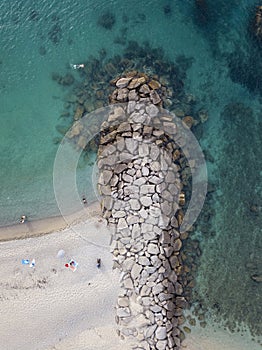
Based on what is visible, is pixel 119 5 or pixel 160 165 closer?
pixel 160 165

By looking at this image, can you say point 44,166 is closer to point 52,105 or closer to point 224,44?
point 52,105

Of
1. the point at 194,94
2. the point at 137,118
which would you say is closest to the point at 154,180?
the point at 137,118

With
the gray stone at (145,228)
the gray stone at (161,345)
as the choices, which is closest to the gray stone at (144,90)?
the gray stone at (145,228)

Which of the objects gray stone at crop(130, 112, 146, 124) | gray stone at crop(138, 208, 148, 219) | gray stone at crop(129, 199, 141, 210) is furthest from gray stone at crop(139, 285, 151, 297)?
gray stone at crop(130, 112, 146, 124)

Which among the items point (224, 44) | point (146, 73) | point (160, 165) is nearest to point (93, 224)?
point (160, 165)

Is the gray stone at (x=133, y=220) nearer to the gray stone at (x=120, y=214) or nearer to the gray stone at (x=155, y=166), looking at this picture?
the gray stone at (x=120, y=214)

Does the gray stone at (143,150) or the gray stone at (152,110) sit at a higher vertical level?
the gray stone at (152,110)

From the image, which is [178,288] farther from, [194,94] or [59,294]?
[194,94]
